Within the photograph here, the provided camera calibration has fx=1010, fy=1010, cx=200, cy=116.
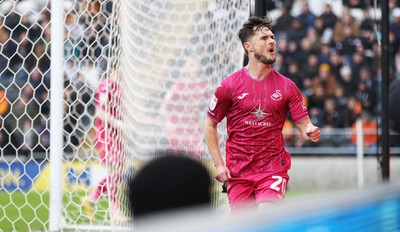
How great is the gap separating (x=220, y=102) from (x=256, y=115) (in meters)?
0.26

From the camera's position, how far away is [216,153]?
664 cm

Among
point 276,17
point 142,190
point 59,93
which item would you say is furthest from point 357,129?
point 142,190

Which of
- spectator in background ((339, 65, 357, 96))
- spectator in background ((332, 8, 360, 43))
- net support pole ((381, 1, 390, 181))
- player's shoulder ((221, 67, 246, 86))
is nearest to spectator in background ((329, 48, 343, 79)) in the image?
spectator in background ((339, 65, 357, 96))

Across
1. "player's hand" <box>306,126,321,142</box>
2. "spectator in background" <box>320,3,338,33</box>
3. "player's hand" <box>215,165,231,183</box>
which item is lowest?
"player's hand" <box>215,165,231,183</box>

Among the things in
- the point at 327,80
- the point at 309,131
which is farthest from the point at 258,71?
the point at 327,80

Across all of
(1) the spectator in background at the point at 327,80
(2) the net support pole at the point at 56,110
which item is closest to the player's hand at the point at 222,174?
(2) the net support pole at the point at 56,110

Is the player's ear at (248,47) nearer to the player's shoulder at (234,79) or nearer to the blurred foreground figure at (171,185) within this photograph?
the player's shoulder at (234,79)

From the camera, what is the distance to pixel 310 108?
16406 millimetres

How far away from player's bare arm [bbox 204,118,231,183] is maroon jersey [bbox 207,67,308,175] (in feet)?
0.27

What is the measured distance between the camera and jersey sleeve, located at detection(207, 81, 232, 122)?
21.9 ft

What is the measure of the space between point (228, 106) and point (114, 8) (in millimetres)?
2110

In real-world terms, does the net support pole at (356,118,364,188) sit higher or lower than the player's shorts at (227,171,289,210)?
lower

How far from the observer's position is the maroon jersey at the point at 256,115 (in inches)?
261

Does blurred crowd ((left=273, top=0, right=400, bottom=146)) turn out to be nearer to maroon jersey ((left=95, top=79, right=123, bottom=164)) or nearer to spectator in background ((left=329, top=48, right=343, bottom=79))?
spectator in background ((left=329, top=48, right=343, bottom=79))
